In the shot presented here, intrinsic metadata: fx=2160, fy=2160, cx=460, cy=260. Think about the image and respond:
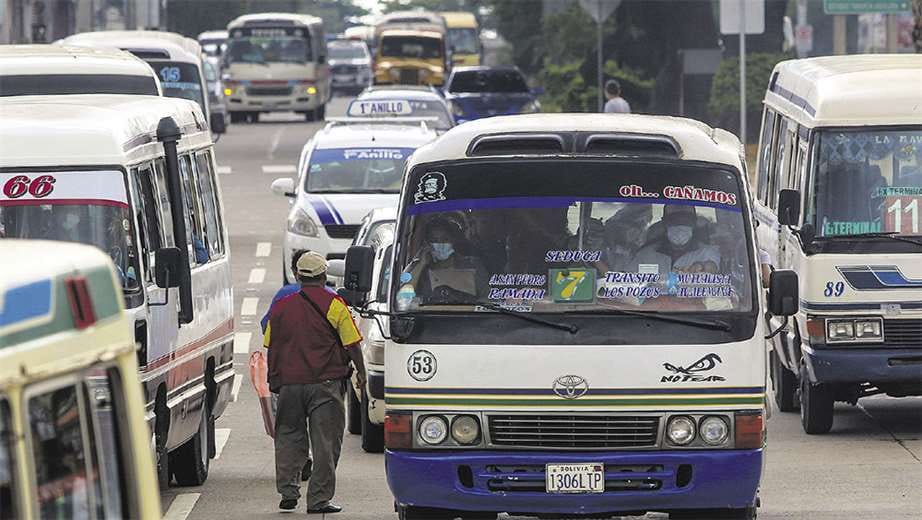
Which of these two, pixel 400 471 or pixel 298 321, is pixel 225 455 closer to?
pixel 298 321

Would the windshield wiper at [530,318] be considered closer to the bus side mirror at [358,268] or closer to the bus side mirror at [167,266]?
the bus side mirror at [358,268]

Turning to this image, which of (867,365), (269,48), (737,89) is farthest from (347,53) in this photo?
(867,365)

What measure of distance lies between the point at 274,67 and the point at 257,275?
2943 cm

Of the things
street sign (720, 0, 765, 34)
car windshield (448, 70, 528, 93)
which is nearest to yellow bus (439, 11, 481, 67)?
car windshield (448, 70, 528, 93)

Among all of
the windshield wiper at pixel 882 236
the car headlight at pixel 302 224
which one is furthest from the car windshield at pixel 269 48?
the windshield wiper at pixel 882 236

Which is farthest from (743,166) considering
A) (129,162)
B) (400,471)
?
(129,162)

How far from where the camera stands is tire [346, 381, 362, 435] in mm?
15562

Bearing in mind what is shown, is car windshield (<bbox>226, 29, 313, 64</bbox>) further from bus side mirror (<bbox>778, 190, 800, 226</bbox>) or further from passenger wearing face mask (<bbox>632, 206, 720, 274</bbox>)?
passenger wearing face mask (<bbox>632, 206, 720, 274</bbox>)

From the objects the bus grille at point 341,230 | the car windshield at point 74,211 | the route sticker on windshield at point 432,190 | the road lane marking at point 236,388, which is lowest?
the road lane marking at point 236,388

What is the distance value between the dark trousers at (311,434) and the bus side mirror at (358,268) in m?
1.51

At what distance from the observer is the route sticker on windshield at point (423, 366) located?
9891 millimetres

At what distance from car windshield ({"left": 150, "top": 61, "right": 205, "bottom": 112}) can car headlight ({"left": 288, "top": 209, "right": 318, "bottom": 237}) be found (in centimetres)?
758

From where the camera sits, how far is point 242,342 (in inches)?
811

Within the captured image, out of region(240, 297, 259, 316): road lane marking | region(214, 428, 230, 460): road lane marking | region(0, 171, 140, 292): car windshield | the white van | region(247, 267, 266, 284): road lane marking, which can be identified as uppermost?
the white van
